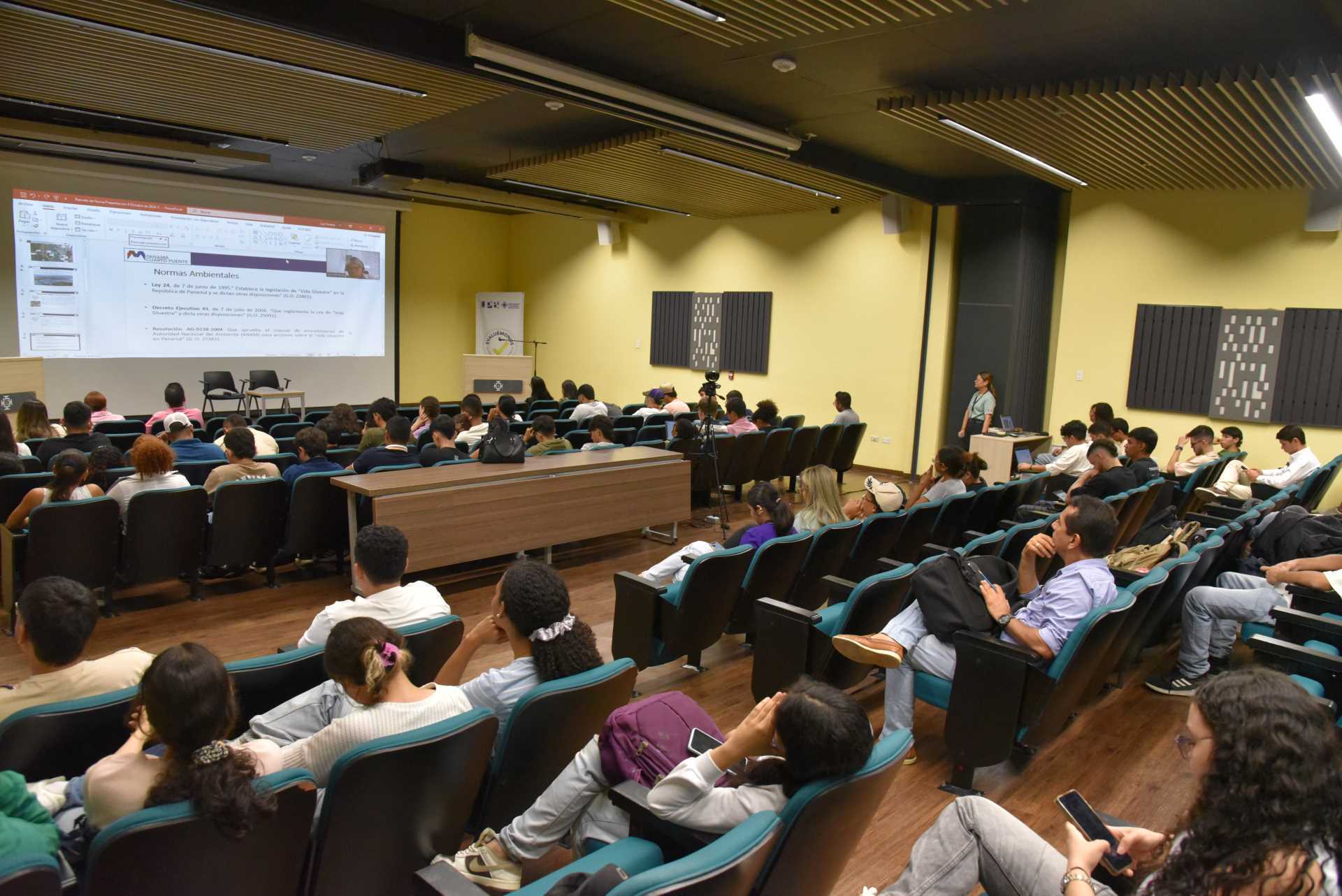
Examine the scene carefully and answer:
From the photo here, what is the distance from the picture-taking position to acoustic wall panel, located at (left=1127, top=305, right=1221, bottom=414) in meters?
8.92

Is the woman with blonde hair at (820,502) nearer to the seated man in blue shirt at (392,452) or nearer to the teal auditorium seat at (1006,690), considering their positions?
the teal auditorium seat at (1006,690)

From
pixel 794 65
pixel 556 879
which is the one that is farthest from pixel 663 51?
pixel 556 879

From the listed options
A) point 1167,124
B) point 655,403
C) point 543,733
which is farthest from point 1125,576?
point 655,403

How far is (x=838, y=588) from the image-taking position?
154 inches

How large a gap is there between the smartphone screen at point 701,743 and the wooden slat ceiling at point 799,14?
3.92 meters

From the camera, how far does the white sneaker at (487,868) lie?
218 centimetres

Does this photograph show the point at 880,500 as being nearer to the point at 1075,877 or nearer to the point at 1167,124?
the point at 1075,877

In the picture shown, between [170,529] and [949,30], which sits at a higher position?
[949,30]

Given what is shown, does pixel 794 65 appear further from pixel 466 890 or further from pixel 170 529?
pixel 466 890

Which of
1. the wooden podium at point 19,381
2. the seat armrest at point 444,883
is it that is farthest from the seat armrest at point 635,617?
the wooden podium at point 19,381

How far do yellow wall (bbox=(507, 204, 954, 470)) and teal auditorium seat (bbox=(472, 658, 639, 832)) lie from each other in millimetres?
9154

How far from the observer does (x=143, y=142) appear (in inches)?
352

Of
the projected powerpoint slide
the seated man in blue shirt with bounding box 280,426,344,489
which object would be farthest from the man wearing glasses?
the projected powerpoint slide

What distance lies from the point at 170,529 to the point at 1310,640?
5.77 metres
